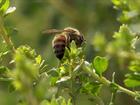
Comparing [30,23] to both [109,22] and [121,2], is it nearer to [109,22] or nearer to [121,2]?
[109,22]

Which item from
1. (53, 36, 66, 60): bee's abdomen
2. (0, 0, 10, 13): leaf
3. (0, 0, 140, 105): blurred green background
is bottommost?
(0, 0, 10, 13): leaf

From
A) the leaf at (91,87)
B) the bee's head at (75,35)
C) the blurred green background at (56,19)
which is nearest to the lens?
the leaf at (91,87)

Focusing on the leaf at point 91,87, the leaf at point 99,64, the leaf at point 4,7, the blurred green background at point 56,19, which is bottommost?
the leaf at point 91,87

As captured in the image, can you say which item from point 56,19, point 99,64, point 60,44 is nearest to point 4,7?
point 99,64

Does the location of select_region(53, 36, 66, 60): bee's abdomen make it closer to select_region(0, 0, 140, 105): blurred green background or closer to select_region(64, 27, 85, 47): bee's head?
select_region(64, 27, 85, 47): bee's head

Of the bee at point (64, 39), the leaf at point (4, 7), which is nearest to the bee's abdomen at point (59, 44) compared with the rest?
the bee at point (64, 39)

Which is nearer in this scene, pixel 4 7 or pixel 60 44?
pixel 4 7

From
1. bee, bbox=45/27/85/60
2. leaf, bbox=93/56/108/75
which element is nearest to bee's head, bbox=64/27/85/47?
bee, bbox=45/27/85/60

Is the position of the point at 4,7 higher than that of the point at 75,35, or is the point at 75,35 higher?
the point at 75,35

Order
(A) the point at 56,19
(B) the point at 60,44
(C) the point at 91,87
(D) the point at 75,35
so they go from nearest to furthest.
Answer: (C) the point at 91,87
(B) the point at 60,44
(D) the point at 75,35
(A) the point at 56,19

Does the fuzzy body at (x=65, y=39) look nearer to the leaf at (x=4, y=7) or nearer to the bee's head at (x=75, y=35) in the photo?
the bee's head at (x=75, y=35)

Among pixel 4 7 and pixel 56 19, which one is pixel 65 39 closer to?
pixel 4 7
